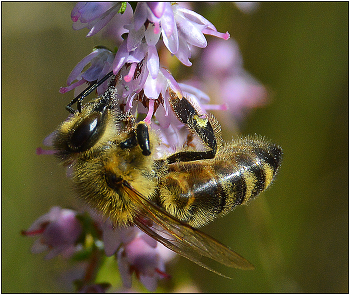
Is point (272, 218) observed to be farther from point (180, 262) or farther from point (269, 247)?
point (180, 262)

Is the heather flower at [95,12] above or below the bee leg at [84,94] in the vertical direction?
above

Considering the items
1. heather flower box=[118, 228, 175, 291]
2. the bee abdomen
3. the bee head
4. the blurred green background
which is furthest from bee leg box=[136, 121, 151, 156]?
the blurred green background

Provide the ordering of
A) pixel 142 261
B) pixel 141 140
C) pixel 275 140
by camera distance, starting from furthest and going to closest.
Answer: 1. pixel 275 140
2. pixel 142 261
3. pixel 141 140

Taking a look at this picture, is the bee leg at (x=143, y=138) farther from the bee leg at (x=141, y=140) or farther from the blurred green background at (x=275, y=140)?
the blurred green background at (x=275, y=140)

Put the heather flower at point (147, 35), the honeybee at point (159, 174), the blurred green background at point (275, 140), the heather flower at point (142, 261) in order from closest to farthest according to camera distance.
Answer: the heather flower at point (147, 35) < the honeybee at point (159, 174) < the heather flower at point (142, 261) < the blurred green background at point (275, 140)

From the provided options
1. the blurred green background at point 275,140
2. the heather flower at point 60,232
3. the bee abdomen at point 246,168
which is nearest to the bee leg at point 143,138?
the bee abdomen at point 246,168

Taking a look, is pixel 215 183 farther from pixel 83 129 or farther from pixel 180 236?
pixel 83 129

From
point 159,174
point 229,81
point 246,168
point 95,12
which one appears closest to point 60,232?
point 159,174
